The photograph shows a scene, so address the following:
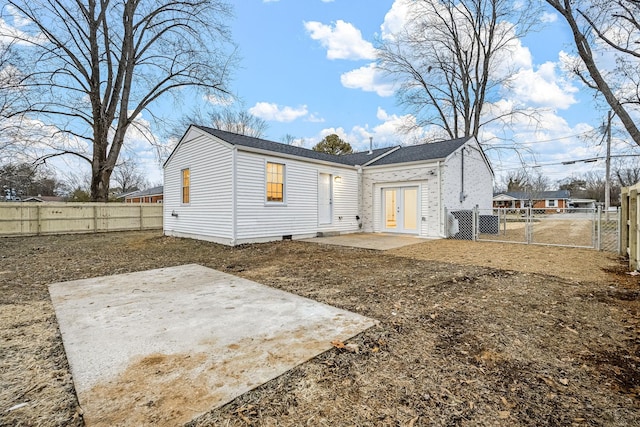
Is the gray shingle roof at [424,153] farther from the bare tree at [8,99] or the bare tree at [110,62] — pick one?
the bare tree at [8,99]

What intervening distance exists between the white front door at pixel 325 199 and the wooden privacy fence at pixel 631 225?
→ 8442 millimetres

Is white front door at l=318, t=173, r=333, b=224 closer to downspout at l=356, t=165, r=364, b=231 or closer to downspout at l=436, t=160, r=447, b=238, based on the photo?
downspout at l=356, t=165, r=364, b=231

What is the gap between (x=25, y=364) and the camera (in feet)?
7.68

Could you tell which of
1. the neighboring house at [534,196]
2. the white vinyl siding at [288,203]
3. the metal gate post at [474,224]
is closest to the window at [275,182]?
the white vinyl siding at [288,203]

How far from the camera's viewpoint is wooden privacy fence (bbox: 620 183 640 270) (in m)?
5.46

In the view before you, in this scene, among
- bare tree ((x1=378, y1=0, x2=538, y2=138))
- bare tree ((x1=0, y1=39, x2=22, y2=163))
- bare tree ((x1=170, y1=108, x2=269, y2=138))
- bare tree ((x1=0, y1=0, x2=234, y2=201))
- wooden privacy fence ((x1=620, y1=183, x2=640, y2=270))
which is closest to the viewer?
wooden privacy fence ((x1=620, y1=183, x2=640, y2=270))

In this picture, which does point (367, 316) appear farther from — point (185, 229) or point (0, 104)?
point (0, 104)

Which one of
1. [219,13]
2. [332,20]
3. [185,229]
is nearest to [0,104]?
[185,229]

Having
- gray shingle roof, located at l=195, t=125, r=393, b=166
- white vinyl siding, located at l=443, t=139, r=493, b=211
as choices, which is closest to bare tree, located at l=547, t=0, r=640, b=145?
white vinyl siding, located at l=443, t=139, r=493, b=211

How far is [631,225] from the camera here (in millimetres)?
6008

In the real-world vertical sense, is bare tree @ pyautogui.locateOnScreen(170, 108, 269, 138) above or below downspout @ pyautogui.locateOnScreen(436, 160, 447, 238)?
above

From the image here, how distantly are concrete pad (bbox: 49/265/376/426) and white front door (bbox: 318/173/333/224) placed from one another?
277 inches

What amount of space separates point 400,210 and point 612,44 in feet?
28.3

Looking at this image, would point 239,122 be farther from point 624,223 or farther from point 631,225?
point 631,225
